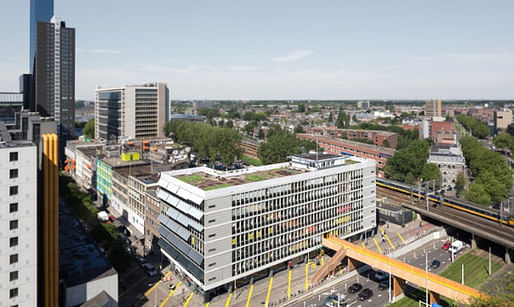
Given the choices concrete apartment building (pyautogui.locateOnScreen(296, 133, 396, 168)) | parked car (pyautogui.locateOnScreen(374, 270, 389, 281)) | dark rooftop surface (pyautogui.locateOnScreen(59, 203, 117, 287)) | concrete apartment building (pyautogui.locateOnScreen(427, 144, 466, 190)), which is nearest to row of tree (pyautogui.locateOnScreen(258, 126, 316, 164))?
concrete apartment building (pyautogui.locateOnScreen(296, 133, 396, 168))

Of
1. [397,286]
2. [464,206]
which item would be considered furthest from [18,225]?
[464,206]

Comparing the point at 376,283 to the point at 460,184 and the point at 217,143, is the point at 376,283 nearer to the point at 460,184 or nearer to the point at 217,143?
the point at 460,184

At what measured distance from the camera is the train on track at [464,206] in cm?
8556

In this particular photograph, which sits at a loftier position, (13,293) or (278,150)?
(278,150)

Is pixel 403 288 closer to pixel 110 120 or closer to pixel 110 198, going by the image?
pixel 110 198

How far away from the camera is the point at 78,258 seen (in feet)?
194

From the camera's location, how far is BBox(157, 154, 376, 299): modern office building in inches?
2309

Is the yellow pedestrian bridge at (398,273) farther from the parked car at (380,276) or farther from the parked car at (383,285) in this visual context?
the parked car at (380,276)

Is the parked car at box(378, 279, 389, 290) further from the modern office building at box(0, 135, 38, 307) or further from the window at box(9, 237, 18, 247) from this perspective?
the window at box(9, 237, 18, 247)

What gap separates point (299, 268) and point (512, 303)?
117ft

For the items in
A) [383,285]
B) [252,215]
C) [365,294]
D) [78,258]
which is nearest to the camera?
[78,258]

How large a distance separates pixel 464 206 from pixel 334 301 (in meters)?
55.8

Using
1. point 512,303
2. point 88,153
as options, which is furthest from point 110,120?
point 512,303

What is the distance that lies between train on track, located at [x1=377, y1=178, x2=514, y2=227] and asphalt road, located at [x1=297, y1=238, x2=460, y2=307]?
42.7 feet
